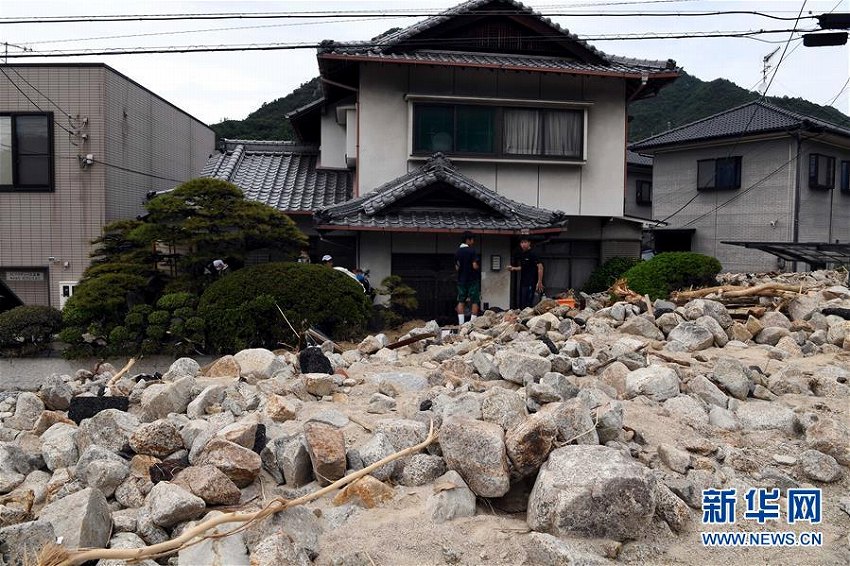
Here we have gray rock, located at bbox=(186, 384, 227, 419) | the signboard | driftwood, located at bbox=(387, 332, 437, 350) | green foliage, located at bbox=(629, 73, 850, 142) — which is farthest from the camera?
green foliage, located at bbox=(629, 73, 850, 142)

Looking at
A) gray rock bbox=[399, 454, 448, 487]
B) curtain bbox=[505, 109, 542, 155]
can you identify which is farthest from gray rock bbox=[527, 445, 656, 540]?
curtain bbox=[505, 109, 542, 155]

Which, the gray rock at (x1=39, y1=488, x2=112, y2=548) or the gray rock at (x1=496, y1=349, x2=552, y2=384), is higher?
the gray rock at (x1=496, y1=349, x2=552, y2=384)

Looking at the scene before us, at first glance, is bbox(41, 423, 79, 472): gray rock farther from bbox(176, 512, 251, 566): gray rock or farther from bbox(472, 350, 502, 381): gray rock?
bbox(472, 350, 502, 381): gray rock

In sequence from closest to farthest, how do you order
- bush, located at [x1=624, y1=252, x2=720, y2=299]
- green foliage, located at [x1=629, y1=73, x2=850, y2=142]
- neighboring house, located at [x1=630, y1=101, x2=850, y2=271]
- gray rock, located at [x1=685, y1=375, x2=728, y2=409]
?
1. gray rock, located at [x1=685, y1=375, x2=728, y2=409]
2. bush, located at [x1=624, y1=252, x2=720, y2=299]
3. neighboring house, located at [x1=630, y1=101, x2=850, y2=271]
4. green foliage, located at [x1=629, y1=73, x2=850, y2=142]

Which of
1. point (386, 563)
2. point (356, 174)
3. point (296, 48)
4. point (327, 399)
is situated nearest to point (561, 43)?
point (356, 174)

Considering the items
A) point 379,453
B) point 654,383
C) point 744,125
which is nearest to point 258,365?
point 379,453

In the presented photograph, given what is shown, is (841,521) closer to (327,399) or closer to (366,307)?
(327,399)

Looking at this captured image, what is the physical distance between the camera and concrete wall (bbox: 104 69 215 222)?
1399cm

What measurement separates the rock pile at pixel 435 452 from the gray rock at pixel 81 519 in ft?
0.04

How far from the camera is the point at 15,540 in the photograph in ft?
10.4

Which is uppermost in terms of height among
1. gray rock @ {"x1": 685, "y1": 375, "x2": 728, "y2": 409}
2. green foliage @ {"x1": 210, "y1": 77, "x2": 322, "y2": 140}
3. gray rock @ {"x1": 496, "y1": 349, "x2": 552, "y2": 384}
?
green foliage @ {"x1": 210, "y1": 77, "x2": 322, "y2": 140}

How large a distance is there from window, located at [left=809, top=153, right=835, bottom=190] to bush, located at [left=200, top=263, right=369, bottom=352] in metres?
15.8

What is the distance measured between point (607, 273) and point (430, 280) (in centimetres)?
445

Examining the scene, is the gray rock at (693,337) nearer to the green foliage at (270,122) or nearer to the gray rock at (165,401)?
the gray rock at (165,401)
